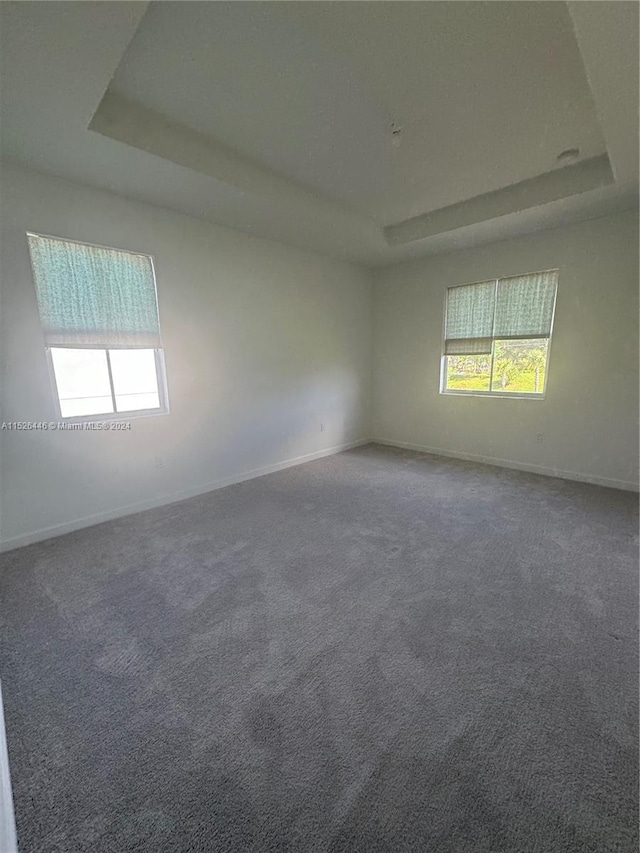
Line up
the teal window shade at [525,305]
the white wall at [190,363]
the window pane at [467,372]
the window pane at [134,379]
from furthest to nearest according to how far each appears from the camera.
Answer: the window pane at [467,372], the teal window shade at [525,305], the window pane at [134,379], the white wall at [190,363]

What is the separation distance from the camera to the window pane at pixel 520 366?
401 centimetres

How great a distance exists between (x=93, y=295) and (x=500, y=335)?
14.2 ft

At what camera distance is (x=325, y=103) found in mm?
2059

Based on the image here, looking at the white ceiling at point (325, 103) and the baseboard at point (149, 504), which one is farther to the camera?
the baseboard at point (149, 504)

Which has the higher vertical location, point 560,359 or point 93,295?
point 93,295

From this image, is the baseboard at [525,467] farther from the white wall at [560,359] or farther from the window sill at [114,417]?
the window sill at [114,417]

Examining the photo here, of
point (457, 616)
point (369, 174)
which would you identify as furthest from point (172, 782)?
point (369, 174)

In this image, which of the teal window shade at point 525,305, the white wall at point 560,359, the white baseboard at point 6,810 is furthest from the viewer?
the teal window shade at point 525,305

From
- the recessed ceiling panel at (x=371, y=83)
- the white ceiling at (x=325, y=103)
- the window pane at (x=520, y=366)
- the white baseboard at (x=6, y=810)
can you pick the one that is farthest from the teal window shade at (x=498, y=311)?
the white baseboard at (x=6, y=810)

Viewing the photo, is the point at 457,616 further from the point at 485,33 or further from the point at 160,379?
the point at 160,379

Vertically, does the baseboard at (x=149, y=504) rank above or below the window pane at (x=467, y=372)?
below

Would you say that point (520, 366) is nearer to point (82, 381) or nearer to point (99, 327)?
point (99, 327)

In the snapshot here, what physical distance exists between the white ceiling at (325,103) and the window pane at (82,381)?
1325 mm

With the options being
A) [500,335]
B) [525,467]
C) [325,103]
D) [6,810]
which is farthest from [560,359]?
[6,810]
